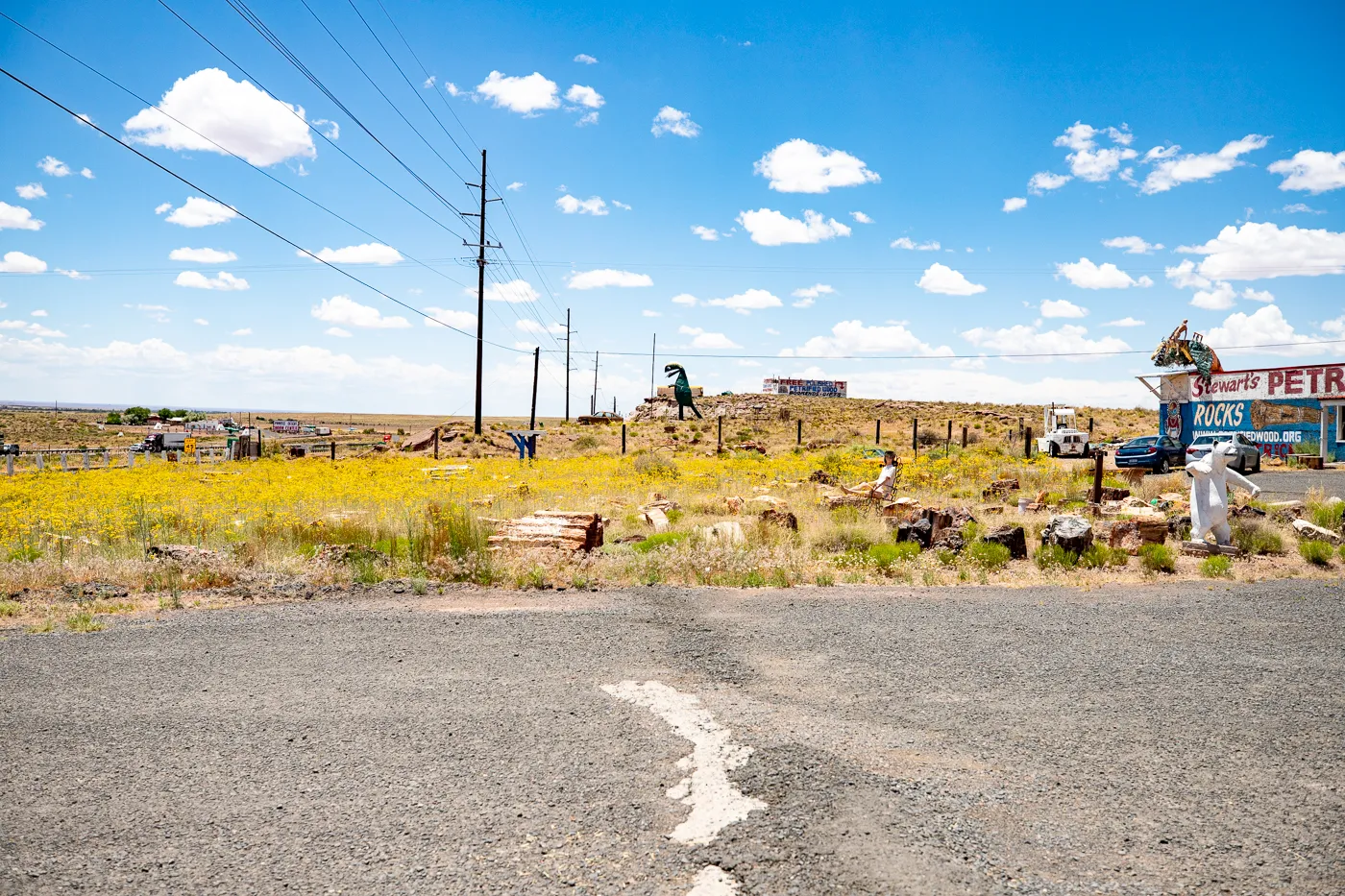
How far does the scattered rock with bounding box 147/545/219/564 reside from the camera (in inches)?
398

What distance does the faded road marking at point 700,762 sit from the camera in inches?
151

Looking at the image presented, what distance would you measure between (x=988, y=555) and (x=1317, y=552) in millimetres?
4680

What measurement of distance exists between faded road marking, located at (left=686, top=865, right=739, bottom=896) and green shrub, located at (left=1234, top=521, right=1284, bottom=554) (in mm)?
11757

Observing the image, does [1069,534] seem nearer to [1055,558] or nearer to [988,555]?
[1055,558]

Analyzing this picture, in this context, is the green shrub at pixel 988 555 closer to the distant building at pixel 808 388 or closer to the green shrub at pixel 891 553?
the green shrub at pixel 891 553

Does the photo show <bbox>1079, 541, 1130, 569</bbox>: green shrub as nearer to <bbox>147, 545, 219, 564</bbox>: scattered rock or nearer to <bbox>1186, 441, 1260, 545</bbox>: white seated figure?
<bbox>1186, 441, 1260, 545</bbox>: white seated figure

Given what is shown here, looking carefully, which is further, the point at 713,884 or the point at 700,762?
the point at 700,762

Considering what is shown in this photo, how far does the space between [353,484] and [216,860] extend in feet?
44.3

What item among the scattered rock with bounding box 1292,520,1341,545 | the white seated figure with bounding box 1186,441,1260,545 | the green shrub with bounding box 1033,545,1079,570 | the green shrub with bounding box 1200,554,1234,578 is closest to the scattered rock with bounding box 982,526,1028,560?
the green shrub with bounding box 1033,545,1079,570

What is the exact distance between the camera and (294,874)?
347cm

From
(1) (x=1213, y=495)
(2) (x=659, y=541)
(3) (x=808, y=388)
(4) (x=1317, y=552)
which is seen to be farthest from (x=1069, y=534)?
(3) (x=808, y=388)

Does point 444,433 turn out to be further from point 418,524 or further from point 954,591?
point 954,591

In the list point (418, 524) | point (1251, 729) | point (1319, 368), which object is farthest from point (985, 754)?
point (1319, 368)

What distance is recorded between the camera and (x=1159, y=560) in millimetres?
10961
